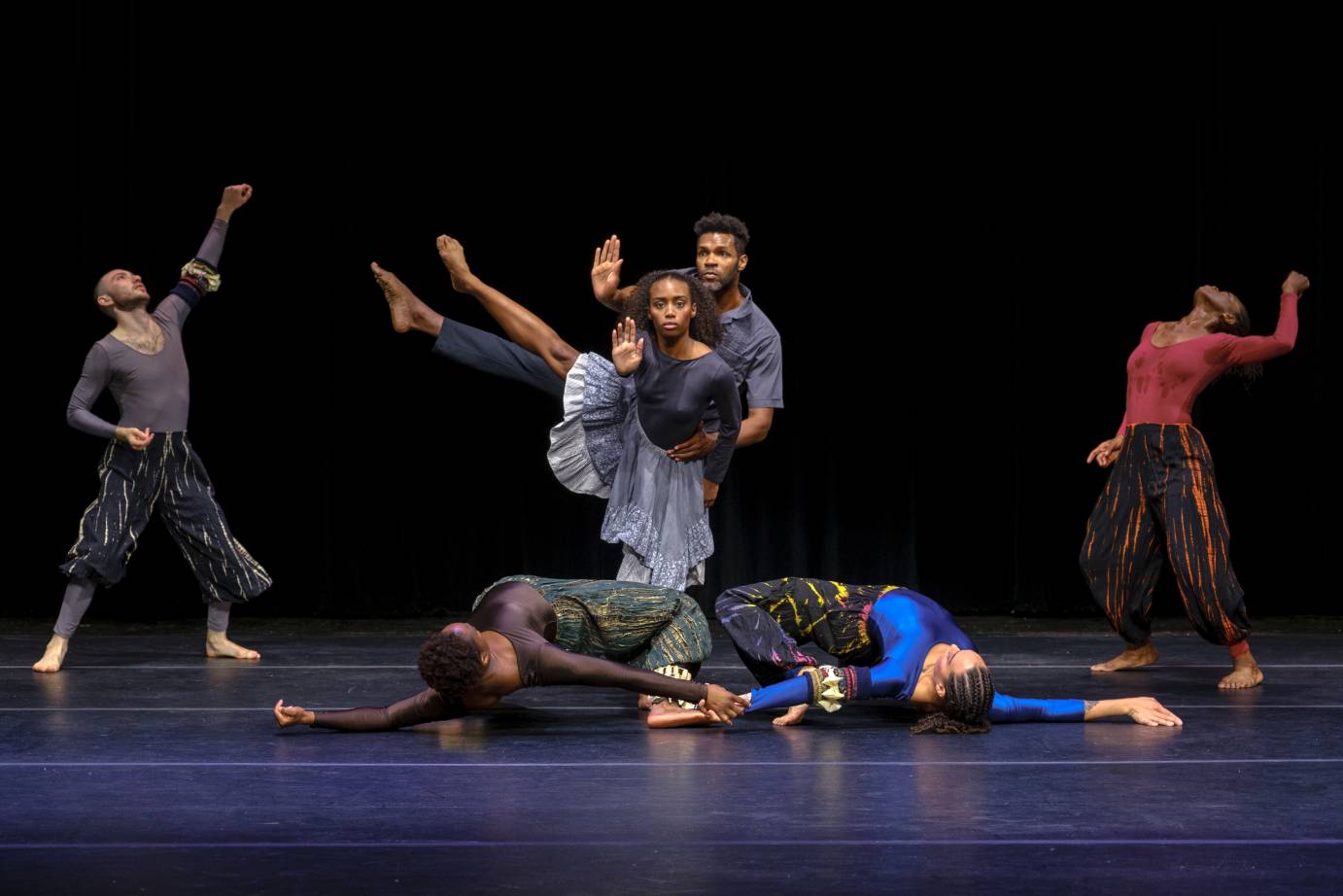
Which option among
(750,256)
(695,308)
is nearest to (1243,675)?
(695,308)

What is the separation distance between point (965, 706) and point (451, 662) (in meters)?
1.30

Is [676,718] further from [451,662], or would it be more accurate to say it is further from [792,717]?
[451,662]

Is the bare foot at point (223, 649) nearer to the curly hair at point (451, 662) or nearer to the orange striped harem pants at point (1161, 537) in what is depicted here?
the curly hair at point (451, 662)

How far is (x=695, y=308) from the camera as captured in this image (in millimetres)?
4609

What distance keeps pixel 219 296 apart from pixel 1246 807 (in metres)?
5.47

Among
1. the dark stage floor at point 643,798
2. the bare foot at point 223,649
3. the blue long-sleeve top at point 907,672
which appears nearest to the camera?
the dark stage floor at point 643,798

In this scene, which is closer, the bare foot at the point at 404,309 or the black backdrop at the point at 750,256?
the bare foot at the point at 404,309

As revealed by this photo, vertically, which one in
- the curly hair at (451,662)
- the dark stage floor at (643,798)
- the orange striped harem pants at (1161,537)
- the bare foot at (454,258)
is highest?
the bare foot at (454,258)

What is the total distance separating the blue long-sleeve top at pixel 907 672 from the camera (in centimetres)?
401

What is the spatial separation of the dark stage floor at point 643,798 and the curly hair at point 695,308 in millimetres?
1124

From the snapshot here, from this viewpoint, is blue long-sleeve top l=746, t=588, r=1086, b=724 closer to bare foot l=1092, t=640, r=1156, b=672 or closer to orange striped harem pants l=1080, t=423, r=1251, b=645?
orange striped harem pants l=1080, t=423, r=1251, b=645

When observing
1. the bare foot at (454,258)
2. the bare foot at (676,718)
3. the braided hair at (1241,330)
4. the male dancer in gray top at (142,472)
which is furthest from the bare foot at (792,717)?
the male dancer in gray top at (142,472)

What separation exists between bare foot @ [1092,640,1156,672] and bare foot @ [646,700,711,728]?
6.01 ft

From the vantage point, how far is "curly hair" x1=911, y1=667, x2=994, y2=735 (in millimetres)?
3947
